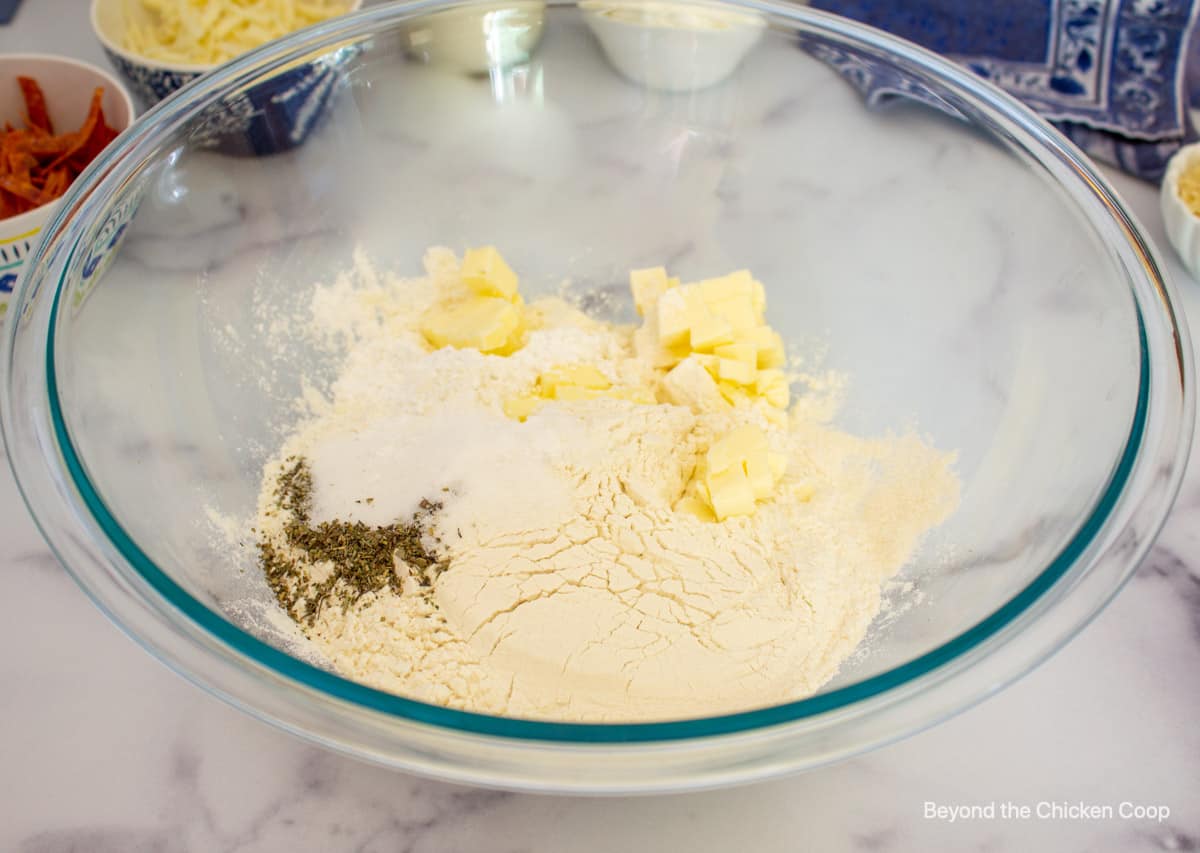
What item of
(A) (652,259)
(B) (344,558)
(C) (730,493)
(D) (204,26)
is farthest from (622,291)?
(D) (204,26)

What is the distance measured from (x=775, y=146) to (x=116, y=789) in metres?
0.99

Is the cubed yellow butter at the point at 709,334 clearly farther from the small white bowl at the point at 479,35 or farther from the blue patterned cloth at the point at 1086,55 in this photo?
the blue patterned cloth at the point at 1086,55

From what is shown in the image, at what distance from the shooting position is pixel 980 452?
0.94 m

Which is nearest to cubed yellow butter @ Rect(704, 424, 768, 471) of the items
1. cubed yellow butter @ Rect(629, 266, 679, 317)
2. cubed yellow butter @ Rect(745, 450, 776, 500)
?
cubed yellow butter @ Rect(745, 450, 776, 500)

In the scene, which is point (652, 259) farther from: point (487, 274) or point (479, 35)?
point (479, 35)

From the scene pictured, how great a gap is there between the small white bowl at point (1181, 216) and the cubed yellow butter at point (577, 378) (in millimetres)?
722

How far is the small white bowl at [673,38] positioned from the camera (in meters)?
1.12

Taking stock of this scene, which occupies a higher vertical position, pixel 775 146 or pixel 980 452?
pixel 775 146

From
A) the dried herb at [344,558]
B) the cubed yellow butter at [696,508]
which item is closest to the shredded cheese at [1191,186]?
the cubed yellow butter at [696,508]

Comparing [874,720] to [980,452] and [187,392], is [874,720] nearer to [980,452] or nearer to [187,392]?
[980,452]

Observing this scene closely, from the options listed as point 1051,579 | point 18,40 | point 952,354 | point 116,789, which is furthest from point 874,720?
point 18,40

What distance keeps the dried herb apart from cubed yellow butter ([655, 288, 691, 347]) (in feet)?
1.07

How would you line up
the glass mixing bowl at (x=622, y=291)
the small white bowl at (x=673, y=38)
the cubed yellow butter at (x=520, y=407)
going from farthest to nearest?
the small white bowl at (x=673, y=38)
the cubed yellow butter at (x=520, y=407)
the glass mixing bowl at (x=622, y=291)

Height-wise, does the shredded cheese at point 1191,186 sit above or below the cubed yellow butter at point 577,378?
above
